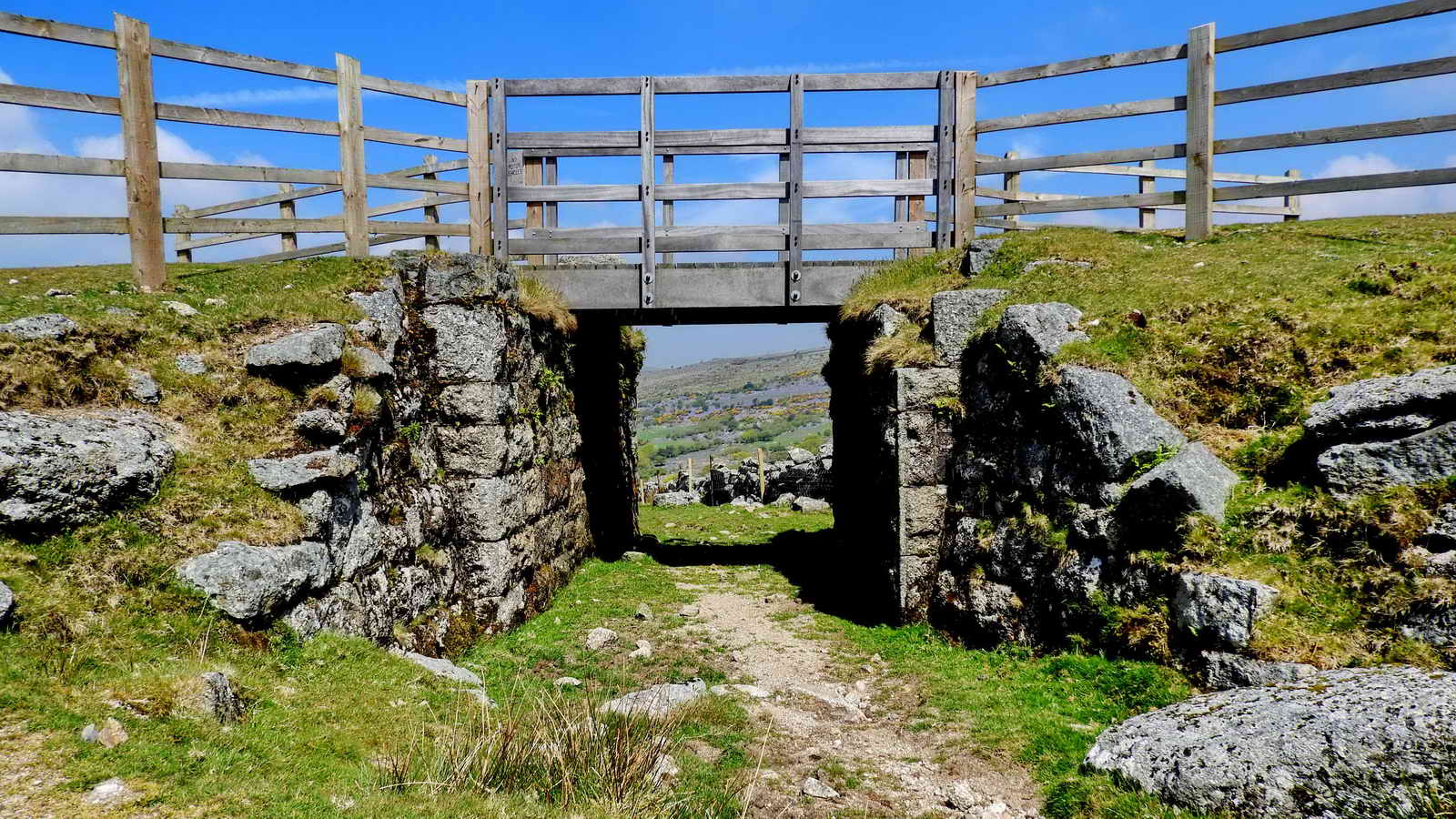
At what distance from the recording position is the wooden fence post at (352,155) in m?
9.79

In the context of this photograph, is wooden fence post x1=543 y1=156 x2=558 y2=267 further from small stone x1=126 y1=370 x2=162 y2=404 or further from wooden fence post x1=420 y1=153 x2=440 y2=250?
small stone x1=126 y1=370 x2=162 y2=404

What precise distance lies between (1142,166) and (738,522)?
12.0m

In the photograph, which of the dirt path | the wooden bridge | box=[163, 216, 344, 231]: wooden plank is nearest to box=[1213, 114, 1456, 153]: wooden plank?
the wooden bridge

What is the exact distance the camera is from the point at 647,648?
940cm

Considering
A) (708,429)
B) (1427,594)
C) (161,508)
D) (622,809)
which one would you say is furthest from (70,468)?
(708,429)

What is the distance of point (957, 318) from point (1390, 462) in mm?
4595

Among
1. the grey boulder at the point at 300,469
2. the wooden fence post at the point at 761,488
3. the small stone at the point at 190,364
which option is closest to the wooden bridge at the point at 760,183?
the small stone at the point at 190,364

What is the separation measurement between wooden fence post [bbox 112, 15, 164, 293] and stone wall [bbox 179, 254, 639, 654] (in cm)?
213

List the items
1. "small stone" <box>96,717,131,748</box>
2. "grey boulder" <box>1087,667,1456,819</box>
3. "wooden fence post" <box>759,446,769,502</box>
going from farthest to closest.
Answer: "wooden fence post" <box>759,446,769,502</box> → "small stone" <box>96,717,131,748</box> → "grey boulder" <box>1087,667,1456,819</box>

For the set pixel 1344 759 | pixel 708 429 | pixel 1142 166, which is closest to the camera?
pixel 1344 759

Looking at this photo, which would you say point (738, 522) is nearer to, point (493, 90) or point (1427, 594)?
point (493, 90)

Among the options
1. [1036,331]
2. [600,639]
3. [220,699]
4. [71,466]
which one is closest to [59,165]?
[71,466]

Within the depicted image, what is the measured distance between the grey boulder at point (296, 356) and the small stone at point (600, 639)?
13.8 ft

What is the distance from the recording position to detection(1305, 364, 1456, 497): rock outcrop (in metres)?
5.99
